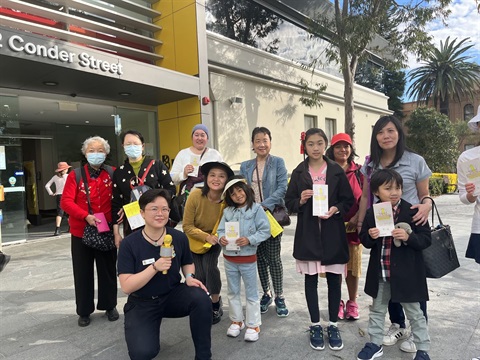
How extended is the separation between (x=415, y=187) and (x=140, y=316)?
250 centimetres

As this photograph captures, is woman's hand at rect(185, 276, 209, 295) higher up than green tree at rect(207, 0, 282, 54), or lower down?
lower down

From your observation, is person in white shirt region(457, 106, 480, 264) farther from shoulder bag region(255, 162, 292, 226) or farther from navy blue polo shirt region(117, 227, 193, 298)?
navy blue polo shirt region(117, 227, 193, 298)

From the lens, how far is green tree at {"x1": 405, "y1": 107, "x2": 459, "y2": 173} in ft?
74.1

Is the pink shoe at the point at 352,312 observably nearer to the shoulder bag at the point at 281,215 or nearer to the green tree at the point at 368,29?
the shoulder bag at the point at 281,215

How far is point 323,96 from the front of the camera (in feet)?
53.6

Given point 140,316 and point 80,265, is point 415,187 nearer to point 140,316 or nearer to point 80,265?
point 140,316

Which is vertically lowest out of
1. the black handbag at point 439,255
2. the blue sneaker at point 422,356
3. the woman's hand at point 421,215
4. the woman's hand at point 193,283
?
the blue sneaker at point 422,356

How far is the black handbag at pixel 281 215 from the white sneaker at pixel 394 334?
1379mm

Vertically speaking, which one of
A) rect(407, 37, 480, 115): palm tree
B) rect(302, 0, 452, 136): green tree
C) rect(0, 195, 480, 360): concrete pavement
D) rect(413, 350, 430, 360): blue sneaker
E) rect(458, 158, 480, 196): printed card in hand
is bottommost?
rect(0, 195, 480, 360): concrete pavement

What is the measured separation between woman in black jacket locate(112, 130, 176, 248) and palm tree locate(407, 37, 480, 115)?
4052cm

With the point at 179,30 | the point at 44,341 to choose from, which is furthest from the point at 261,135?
the point at 179,30

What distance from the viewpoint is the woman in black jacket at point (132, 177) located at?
139 inches

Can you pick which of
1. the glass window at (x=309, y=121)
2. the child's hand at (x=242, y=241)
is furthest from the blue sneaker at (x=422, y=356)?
the glass window at (x=309, y=121)

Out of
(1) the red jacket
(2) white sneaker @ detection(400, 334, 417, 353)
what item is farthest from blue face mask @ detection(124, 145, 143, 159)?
(2) white sneaker @ detection(400, 334, 417, 353)
